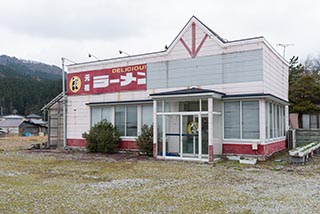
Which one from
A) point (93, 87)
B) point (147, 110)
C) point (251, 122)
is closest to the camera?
point (251, 122)

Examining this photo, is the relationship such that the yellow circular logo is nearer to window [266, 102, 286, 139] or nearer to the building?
the building

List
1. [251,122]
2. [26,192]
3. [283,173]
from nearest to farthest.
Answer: [26,192] < [283,173] < [251,122]

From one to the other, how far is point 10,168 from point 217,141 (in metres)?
7.60

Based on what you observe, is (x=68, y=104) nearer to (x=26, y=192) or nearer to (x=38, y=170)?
(x=38, y=170)

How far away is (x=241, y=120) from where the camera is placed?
41.9ft

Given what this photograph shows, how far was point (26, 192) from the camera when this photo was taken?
6910mm

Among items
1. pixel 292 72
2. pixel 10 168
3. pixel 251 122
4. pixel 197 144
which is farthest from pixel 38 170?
pixel 292 72

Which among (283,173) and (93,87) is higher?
Result: (93,87)

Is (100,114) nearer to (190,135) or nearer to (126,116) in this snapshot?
(126,116)

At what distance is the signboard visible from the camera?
15.8 metres

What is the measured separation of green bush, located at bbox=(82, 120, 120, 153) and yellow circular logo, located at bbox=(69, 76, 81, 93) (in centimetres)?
312

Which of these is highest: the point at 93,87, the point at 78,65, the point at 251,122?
the point at 78,65

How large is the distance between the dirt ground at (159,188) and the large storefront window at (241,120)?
4.78ft

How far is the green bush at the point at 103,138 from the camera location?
15.5m
